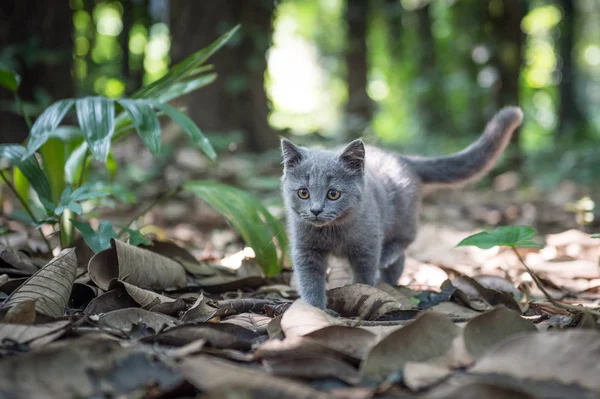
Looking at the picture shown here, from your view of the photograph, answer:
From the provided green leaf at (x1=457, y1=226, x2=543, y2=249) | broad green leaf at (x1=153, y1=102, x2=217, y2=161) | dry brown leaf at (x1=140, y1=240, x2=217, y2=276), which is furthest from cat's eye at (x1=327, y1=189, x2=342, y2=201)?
green leaf at (x1=457, y1=226, x2=543, y2=249)

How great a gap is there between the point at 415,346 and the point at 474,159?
8.93 ft

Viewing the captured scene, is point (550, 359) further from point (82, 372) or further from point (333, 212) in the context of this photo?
point (333, 212)

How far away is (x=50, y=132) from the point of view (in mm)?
3547

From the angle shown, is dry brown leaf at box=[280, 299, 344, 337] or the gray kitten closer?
dry brown leaf at box=[280, 299, 344, 337]

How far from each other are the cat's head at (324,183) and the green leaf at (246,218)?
0.26 m

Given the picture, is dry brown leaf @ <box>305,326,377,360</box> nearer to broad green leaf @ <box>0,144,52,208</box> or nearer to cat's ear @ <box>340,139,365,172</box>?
cat's ear @ <box>340,139,365,172</box>

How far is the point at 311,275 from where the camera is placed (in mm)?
3656

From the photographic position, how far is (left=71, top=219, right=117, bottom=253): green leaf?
3.26 m

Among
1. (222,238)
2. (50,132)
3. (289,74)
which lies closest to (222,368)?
(50,132)

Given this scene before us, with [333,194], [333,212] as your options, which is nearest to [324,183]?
[333,194]

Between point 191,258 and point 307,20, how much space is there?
26890 mm

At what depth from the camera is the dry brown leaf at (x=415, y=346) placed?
206cm

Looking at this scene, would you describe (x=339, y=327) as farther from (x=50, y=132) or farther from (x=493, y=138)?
(x=493, y=138)

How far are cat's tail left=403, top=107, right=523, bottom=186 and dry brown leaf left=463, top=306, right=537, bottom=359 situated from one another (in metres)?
2.40
